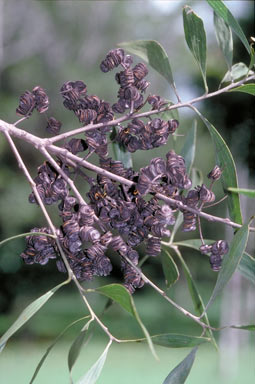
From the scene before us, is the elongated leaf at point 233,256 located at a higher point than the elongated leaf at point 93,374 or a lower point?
higher

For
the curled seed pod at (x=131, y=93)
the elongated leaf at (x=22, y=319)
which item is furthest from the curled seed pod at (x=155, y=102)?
the elongated leaf at (x=22, y=319)

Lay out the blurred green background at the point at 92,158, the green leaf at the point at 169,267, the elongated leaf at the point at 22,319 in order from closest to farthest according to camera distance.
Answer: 1. the elongated leaf at the point at 22,319
2. the green leaf at the point at 169,267
3. the blurred green background at the point at 92,158

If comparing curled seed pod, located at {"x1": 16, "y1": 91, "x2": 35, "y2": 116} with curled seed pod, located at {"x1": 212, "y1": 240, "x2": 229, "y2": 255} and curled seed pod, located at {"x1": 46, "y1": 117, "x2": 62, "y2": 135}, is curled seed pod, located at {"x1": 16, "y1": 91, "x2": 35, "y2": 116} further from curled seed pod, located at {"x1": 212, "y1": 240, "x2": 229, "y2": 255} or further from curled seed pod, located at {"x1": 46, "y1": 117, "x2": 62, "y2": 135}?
curled seed pod, located at {"x1": 212, "y1": 240, "x2": 229, "y2": 255}

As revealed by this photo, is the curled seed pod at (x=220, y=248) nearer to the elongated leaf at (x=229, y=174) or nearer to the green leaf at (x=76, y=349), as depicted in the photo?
the elongated leaf at (x=229, y=174)

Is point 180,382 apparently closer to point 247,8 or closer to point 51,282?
point 247,8

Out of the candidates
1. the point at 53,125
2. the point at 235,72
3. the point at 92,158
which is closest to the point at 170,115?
the point at 235,72

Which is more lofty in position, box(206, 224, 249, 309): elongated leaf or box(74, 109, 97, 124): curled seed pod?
box(74, 109, 97, 124): curled seed pod

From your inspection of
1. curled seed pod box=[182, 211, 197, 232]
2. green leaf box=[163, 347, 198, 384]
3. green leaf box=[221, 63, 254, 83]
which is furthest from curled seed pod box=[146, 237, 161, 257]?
green leaf box=[221, 63, 254, 83]
